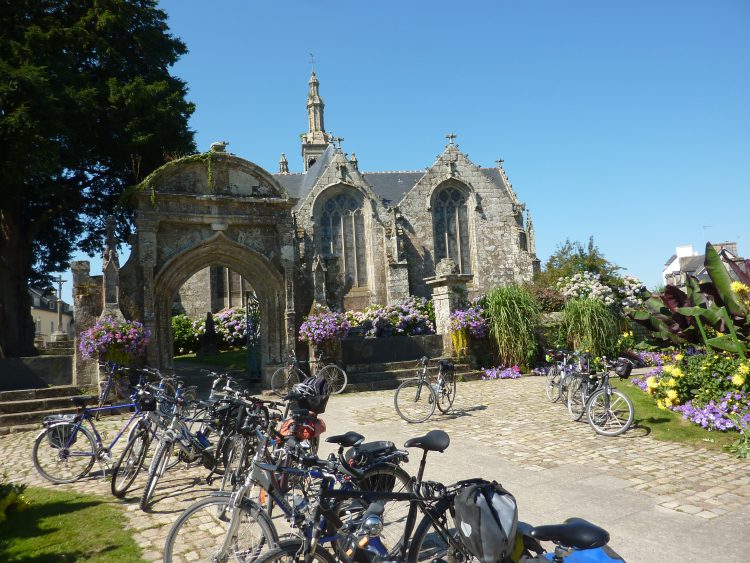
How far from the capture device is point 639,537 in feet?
12.5

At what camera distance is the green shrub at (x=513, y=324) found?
13430 mm

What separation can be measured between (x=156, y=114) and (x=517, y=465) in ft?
43.9

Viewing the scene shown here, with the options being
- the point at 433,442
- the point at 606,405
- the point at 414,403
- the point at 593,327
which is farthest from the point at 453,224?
the point at 433,442

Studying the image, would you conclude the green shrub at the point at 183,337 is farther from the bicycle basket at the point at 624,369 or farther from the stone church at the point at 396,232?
the bicycle basket at the point at 624,369

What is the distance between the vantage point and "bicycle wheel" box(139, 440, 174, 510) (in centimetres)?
478

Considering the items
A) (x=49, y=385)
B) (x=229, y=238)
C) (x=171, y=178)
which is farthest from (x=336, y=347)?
(x=49, y=385)

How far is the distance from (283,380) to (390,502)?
9.66 metres

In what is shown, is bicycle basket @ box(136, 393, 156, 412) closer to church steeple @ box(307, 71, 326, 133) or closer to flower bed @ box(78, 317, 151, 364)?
flower bed @ box(78, 317, 151, 364)

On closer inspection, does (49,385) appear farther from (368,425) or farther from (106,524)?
(106,524)

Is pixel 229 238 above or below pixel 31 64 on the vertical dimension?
below

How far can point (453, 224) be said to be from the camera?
2755 centimetres

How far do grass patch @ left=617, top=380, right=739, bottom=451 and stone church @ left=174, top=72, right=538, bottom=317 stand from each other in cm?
1698

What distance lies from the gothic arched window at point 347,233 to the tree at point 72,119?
957 cm

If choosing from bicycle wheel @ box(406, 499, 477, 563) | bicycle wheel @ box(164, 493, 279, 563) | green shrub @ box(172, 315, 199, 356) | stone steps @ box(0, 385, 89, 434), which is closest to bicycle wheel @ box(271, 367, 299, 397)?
stone steps @ box(0, 385, 89, 434)
